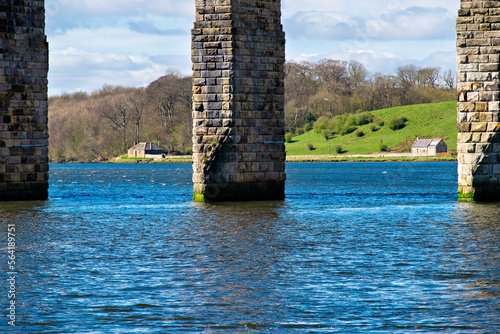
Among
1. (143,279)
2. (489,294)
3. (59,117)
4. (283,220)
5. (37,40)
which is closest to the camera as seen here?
(489,294)

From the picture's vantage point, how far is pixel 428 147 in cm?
11688

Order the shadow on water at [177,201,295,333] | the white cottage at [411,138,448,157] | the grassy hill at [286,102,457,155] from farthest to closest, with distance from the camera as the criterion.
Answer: the grassy hill at [286,102,457,155], the white cottage at [411,138,448,157], the shadow on water at [177,201,295,333]

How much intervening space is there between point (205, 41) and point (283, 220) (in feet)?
25.8

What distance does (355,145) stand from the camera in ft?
412

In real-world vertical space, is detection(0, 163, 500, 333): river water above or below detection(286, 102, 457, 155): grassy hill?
below

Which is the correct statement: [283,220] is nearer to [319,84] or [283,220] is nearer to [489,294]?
[489,294]

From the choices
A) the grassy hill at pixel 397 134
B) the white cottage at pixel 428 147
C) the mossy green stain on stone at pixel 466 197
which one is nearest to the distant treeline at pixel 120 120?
the grassy hill at pixel 397 134

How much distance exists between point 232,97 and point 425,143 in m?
96.4

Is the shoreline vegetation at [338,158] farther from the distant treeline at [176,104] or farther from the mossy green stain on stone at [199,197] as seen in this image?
the mossy green stain on stone at [199,197]

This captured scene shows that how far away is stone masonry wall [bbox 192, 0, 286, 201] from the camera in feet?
86.5

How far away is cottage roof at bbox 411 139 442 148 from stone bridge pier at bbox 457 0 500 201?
93.5 metres

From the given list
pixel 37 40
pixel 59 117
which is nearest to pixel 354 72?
pixel 59 117

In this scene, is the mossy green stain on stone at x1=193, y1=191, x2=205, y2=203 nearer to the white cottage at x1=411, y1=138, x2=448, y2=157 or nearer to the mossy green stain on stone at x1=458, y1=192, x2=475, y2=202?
the mossy green stain on stone at x1=458, y1=192, x2=475, y2=202

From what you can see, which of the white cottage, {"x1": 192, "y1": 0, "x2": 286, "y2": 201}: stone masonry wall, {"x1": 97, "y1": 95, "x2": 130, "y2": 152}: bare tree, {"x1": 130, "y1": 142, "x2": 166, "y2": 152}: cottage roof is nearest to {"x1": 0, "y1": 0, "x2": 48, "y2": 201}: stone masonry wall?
{"x1": 192, "y1": 0, "x2": 286, "y2": 201}: stone masonry wall
